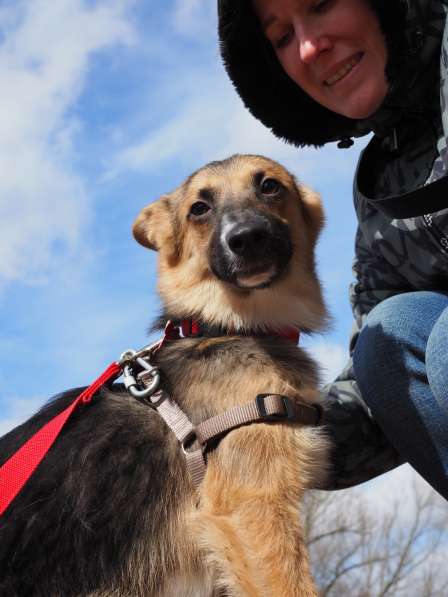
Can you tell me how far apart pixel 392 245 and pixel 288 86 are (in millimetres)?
1232

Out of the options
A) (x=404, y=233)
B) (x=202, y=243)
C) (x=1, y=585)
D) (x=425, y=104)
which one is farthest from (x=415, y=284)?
(x=1, y=585)

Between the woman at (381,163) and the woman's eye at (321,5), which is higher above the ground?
the woman's eye at (321,5)

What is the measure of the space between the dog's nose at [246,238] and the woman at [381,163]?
0.56m

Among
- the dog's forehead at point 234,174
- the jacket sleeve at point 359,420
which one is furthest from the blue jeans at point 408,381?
the dog's forehead at point 234,174

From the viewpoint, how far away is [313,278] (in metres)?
4.26

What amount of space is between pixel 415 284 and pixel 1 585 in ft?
8.20

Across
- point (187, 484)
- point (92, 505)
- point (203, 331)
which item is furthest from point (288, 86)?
point (92, 505)

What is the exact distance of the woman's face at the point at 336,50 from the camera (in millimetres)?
3598

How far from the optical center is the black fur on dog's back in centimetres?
283

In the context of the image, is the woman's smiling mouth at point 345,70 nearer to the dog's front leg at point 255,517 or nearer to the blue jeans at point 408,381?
the blue jeans at point 408,381

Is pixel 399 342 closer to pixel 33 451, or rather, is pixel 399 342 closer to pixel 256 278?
pixel 256 278

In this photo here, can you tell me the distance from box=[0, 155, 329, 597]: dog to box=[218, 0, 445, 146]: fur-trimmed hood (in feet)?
2.32

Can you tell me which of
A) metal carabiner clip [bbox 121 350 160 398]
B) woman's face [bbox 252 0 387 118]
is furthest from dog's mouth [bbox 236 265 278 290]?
woman's face [bbox 252 0 387 118]

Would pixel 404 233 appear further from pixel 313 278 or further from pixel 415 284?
pixel 313 278
